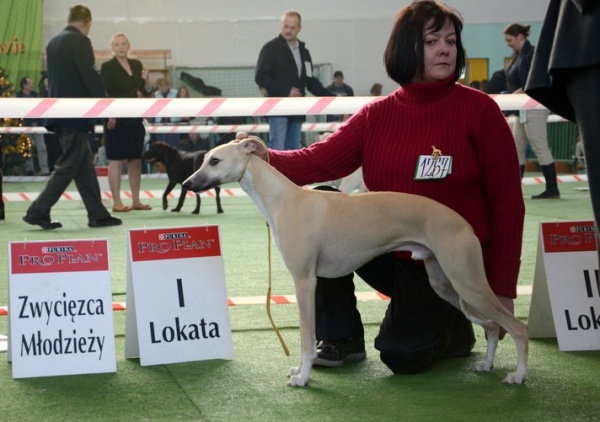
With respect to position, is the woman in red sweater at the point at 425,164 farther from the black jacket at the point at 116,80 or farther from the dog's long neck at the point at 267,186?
the black jacket at the point at 116,80

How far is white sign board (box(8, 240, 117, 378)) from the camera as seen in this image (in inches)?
130

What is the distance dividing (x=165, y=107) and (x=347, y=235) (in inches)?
99.7

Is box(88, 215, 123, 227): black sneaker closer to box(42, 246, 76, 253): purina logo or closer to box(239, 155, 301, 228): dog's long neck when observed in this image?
box(42, 246, 76, 253): purina logo

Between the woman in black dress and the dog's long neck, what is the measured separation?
6.27 meters

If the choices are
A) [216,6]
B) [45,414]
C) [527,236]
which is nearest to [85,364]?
[45,414]

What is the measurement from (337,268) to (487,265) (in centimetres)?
54

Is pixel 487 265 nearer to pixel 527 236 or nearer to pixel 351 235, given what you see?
pixel 351 235

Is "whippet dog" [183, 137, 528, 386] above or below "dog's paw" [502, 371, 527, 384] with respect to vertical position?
above

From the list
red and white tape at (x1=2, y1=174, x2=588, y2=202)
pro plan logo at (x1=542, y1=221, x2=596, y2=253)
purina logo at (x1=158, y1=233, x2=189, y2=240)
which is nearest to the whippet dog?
purina logo at (x1=158, y1=233, x2=189, y2=240)

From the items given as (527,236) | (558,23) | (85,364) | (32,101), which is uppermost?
(558,23)

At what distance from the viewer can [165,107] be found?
540cm

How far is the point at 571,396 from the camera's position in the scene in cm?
297

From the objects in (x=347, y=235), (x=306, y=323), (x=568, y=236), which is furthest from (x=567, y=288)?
(x=306, y=323)

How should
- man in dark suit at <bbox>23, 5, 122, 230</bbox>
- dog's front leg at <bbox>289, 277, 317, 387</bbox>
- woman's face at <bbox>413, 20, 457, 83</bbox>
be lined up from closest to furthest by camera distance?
dog's front leg at <bbox>289, 277, 317, 387</bbox> → woman's face at <bbox>413, 20, 457, 83</bbox> → man in dark suit at <bbox>23, 5, 122, 230</bbox>
